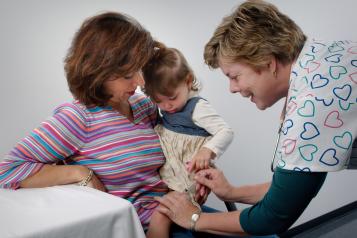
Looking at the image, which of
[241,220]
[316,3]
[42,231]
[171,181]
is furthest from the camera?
[316,3]

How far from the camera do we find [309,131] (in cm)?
81

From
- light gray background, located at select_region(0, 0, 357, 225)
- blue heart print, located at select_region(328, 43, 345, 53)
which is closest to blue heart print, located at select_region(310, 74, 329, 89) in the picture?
blue heart print, located at select_region(328, 43, 345, 53)

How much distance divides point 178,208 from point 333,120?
23.2 inches

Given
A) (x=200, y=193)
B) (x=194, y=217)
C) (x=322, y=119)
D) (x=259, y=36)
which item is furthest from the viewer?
(x=200, y=193)

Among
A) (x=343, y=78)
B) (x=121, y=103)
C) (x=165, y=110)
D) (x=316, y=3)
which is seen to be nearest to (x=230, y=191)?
(x=165, y=110)

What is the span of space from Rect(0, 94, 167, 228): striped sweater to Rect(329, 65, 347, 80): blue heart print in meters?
0.65

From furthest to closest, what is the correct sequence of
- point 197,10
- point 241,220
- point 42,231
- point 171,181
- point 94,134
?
point 197,10 → point 171,181 → point 94,134 → point 241,220 → point 42,231

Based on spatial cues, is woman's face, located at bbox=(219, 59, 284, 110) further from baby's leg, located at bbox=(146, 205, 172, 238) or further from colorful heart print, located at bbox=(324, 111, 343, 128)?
baby's leg, located at bbox=(146, 205, 172, 238)

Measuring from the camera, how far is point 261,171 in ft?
8.43

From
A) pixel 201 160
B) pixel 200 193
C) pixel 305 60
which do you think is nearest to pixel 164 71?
pixel 201 160

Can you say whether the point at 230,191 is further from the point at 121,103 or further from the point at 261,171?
the point at 261,171

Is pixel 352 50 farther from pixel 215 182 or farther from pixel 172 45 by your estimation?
pixel 172 45

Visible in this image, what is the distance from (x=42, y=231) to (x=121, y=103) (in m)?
0.59

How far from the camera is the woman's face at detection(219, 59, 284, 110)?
1094mm
